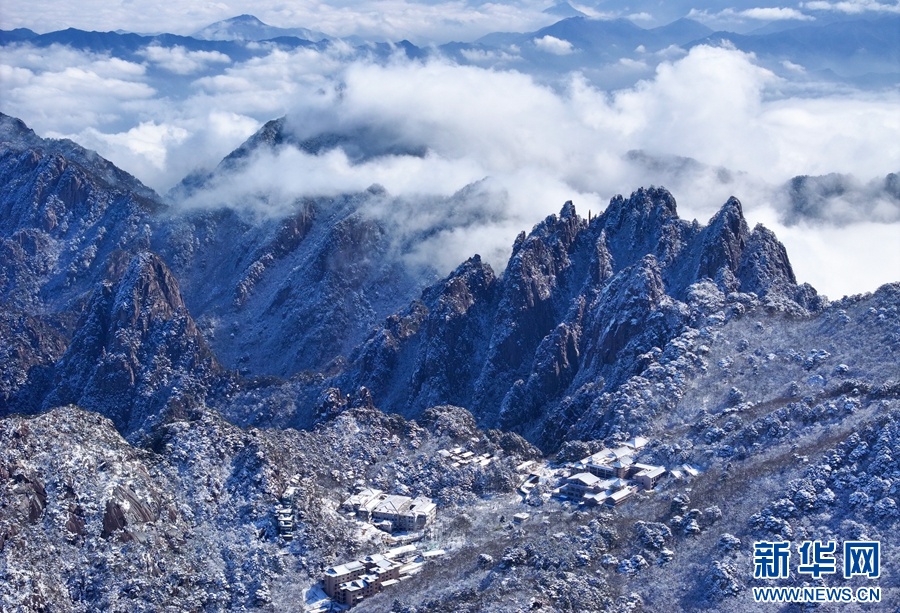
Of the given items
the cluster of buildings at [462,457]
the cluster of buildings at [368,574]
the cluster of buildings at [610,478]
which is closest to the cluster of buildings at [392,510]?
the cluster of buildings at [368,574]

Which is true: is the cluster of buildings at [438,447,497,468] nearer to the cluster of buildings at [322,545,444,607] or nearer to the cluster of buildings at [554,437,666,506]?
the cluster of buildings at [554,437,666,506]

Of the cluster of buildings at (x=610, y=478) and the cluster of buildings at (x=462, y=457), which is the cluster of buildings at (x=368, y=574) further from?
the cluster of buildings at (x=462, y=457)

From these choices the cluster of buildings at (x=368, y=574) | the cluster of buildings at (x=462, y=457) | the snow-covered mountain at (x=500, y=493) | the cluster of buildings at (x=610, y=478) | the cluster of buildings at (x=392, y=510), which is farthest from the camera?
the cluster of buildings at (x=462, y=457)

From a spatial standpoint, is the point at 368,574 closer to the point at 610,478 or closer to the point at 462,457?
the point at 462,457

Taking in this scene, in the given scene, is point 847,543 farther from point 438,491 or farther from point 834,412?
point 438,491

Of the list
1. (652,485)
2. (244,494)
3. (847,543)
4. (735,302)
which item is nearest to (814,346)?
(735,302)
